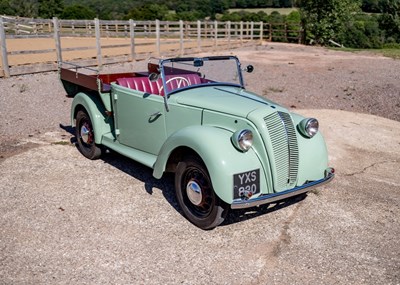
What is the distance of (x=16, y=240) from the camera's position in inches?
152

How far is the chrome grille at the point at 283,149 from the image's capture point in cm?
404

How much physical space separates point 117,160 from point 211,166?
8.57 ft

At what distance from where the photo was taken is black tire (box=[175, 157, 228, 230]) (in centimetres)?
395

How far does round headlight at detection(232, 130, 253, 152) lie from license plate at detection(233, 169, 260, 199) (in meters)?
0.24

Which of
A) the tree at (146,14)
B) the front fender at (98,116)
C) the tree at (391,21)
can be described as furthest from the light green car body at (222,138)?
the tree at (391,21)

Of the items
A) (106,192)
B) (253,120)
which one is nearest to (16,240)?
(106,192)

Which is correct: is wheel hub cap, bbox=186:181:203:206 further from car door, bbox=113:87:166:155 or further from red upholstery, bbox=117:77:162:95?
red upholstery, bbox=117:77:162:95

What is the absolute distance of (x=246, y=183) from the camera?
3859 mm

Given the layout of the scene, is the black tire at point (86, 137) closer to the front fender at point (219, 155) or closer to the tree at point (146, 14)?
the front fender at point (219, 155)

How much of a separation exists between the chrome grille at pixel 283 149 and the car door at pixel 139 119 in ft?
4.24

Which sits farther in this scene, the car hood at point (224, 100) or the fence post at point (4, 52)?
the fence post at point (4, 52)

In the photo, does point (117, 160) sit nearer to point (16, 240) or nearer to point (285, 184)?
point (16, 240)

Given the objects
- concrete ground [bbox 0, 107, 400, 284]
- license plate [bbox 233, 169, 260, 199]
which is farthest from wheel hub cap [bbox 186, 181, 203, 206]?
license plate [bbox 233, 169, 260, 199]

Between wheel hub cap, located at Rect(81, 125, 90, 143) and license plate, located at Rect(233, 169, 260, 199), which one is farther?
wheel hub cap, located at Rect(81, 125, 90, 143)
